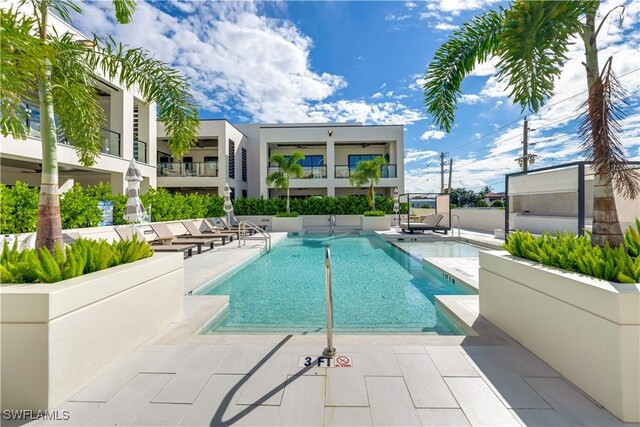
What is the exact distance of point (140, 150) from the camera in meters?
14.5

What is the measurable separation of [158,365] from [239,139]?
23147 mm

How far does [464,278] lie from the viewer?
5.87 m

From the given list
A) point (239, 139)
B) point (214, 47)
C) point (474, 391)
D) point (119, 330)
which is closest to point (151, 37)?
point (214, 47)

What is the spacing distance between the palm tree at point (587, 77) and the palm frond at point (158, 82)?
16.3 ft

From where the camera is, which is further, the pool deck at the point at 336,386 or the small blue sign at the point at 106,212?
the small blue sign at the point at 106,212

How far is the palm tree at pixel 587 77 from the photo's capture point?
2887mm

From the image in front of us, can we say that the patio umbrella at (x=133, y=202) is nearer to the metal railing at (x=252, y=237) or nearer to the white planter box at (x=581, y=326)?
the metal railing at (x=252, y=237)

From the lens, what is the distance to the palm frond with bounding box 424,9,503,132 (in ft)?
14.1

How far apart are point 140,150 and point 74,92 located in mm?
11464

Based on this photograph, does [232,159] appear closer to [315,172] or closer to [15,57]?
[315,172]

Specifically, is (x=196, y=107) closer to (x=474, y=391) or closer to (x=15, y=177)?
(x=474, y=391)

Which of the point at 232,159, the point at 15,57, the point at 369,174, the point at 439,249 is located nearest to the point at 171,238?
the point at 15,57

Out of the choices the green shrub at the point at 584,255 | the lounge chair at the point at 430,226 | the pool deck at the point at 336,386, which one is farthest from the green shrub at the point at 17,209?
the lounge chair at the point at 430,226

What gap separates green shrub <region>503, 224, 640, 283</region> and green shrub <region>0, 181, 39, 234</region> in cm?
933
